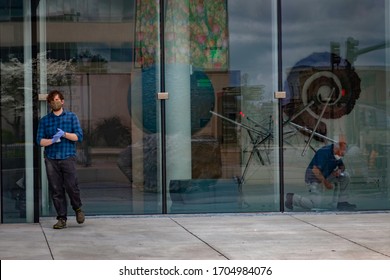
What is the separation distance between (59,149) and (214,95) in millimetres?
2719

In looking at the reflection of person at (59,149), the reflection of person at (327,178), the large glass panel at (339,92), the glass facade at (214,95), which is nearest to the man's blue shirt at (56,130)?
the reflection of person at (59,149)

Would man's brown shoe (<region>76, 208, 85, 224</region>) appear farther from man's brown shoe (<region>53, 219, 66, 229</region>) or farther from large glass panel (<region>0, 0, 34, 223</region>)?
large glass panel (<region>0, 0, 34, 223</region>)

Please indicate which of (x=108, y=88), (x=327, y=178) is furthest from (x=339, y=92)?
(x=108, y=88)

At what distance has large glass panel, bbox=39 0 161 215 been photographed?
40.1ft

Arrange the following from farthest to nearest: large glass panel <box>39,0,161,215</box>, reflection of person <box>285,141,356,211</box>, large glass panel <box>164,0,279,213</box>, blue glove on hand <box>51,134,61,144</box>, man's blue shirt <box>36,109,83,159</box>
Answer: reflection of person <box>285,141,356,211</box> → large glass panel <box>164,0,279,213</box> → large glass panel <box>39,0,161,215</box> → man's blue shirt <box>36,109,83,159</box> → blue glove on hand <box>51,134,61,144</box>

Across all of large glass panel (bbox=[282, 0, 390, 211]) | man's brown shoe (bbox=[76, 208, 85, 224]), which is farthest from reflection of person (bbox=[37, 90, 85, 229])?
large glass panel (bbox=[282, 0, 390, 211])

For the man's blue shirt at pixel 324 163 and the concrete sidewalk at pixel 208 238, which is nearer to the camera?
the concrete sidewalk at pixel 208 238

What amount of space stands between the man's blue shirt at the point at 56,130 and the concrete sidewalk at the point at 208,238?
1.01 meters

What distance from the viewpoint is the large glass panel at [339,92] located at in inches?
497

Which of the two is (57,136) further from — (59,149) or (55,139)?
(59,149)

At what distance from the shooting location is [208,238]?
10156 mm

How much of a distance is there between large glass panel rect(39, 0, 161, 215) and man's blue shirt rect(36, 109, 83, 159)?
49.3 inches

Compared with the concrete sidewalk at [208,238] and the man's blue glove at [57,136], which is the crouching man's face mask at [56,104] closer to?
the man's blue glove at [57,136]
